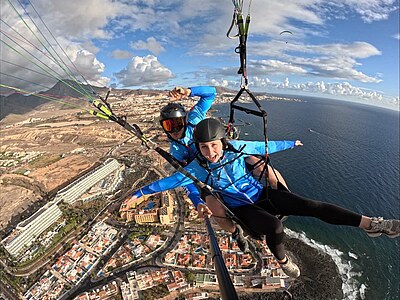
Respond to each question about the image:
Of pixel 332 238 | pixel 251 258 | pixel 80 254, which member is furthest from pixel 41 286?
pixel 332 238

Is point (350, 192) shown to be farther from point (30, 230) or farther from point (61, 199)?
point (30, 230)

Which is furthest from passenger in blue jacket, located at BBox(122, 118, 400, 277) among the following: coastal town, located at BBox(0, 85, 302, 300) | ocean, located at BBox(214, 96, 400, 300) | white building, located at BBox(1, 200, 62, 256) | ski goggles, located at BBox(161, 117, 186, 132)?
white building, located at BBox(1, 200, 62, 256)

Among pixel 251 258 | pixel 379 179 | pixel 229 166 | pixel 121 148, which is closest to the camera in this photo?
pixel 229 166

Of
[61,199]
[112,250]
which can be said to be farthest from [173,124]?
[61,199]

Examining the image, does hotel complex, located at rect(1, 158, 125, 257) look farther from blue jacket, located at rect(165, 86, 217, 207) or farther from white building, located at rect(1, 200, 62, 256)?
blue jacket, located at rect(165, 86, 217, 207)

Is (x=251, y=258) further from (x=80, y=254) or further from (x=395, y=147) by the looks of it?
(x=395, y=147)

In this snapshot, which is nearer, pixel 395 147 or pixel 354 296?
pixel 354 296
